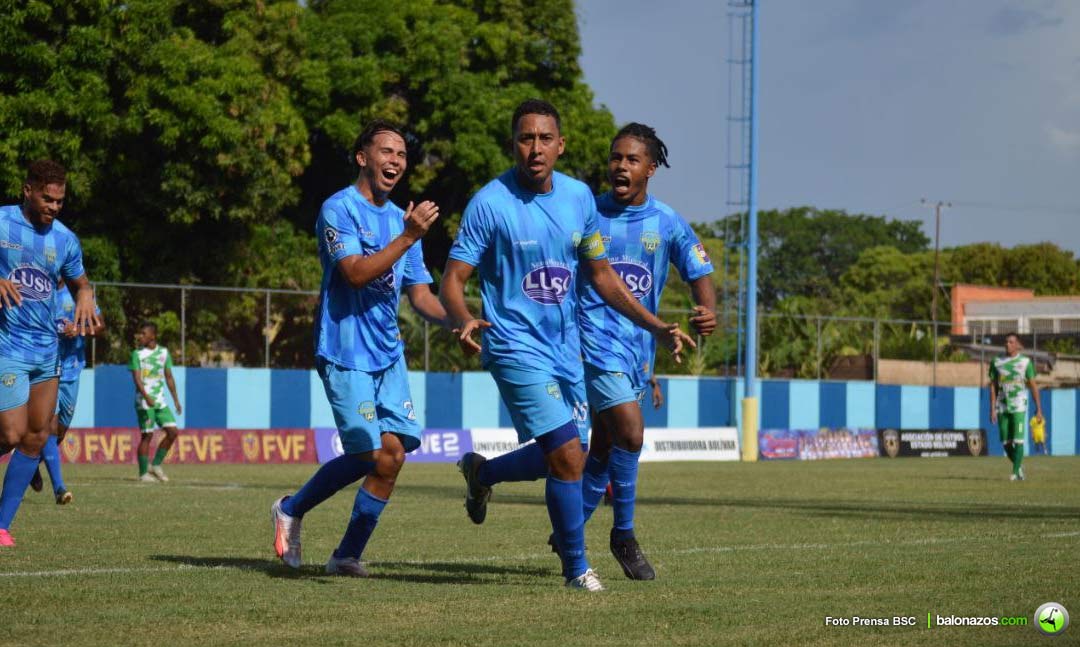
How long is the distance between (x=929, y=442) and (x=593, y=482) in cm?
3302

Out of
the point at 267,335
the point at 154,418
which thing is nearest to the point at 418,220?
the point at 154,418

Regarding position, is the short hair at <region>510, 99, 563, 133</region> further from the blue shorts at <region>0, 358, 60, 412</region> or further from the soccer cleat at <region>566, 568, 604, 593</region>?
the blue shorts at <region>0, 358, 60, 412</region>

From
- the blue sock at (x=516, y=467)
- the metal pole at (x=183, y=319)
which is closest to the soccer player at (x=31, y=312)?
the blue sock at (x=516, y=467)

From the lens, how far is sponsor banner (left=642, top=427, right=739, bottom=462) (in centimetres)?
3377

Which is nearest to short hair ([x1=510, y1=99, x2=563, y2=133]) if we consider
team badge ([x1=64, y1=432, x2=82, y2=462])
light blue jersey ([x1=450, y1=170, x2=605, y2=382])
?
light blue jersey ([x1=450, y1=170, x2=605, y2=382])

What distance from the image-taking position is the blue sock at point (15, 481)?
33.8ft

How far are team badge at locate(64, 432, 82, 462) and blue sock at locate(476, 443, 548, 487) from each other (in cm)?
2049

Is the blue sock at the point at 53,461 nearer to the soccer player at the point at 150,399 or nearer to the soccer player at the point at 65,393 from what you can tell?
the soccer player at the point at 65,393

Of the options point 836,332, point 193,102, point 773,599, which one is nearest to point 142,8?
point 193,102

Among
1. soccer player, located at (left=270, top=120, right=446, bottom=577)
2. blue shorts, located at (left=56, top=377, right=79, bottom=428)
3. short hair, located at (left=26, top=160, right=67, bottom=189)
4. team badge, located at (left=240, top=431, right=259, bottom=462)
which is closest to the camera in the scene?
soccer player, located at (left=270, top=120, right=446, bottom=577)

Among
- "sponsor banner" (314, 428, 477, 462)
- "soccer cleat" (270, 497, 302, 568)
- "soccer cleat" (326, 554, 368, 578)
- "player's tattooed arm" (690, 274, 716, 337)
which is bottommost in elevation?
"sponsor banner" (314, 428, 477, 462)

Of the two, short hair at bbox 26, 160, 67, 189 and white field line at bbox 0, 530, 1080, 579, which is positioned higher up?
short hair at bbox 26, 160, 67, 189

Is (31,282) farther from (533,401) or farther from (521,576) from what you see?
(533,401)

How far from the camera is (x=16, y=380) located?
10047mm
